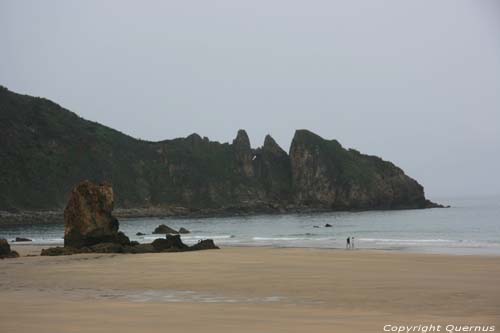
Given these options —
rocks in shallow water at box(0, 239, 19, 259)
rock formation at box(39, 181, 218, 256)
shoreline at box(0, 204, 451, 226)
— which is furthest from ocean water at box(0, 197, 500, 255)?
shoreline at box(0, 204, 451, 226)

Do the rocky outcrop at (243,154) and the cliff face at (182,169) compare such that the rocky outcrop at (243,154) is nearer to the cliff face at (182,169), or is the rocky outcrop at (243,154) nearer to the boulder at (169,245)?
the cliff face at (182,169)

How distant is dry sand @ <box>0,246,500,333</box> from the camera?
1104 centimetres

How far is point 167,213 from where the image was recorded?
479 ft

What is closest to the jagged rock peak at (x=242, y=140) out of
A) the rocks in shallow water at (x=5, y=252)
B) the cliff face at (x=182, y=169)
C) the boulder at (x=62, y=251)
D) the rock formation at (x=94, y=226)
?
the cliff face at (x=182, y=169)

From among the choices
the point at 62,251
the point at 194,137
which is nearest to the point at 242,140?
the point at 194,137

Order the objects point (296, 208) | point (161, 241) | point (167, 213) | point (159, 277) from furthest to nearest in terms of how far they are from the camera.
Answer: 1. point (296, 208)
2. point (167, 213)
3. point (161, 241)
4. point (159, 277)

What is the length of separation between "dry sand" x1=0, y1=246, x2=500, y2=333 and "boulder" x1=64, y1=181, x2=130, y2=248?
908 cm

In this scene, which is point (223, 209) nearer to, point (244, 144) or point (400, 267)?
point (244, 144)

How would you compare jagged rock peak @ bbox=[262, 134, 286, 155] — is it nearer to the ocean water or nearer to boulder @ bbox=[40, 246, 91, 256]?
the ocean water

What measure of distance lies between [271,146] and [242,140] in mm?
9099

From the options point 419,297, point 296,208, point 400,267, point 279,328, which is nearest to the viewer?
point 279,328

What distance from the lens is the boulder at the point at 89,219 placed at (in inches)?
1447

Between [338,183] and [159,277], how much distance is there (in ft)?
483

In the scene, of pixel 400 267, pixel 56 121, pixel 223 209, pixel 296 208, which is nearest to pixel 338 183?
pixel 296 208
